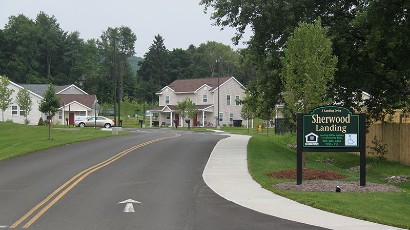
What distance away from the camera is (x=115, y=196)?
1237cm

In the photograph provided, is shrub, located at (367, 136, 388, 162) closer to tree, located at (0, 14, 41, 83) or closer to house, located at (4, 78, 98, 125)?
house, located at (4, 78, 98, 125)

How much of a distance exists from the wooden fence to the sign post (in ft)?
33.6

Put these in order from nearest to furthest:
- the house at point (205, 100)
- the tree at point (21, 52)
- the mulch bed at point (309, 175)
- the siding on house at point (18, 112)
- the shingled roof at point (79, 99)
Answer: the mulch bed at point (309, 175)
the siding on house at point (18, 112)
the house at point (205, 100)
the shingled roof at point (79, 99)
the tree at point (21, 52)

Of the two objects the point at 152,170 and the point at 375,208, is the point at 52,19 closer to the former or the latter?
the point at 152,170

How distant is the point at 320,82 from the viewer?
53.9ft

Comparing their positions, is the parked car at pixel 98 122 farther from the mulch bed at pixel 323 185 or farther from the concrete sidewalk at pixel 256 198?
the mulch bed at pixel 323 185

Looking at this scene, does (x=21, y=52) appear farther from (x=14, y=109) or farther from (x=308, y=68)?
(x=308, y=68)

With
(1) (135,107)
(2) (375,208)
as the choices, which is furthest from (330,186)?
(1) (135,107)

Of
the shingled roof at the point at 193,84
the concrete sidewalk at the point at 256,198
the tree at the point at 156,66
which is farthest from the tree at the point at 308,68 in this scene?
the tree at the point at 156,66

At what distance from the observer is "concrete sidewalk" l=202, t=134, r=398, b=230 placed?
9.37 meters

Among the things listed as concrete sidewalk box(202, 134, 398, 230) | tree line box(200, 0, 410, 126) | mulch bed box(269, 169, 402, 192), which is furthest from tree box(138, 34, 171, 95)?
mulch bed box(269, 169, 402, 192)

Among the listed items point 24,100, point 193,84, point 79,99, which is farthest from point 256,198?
point 79,99

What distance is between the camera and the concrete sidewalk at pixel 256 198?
937 cm

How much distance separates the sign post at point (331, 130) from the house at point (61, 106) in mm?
52635
